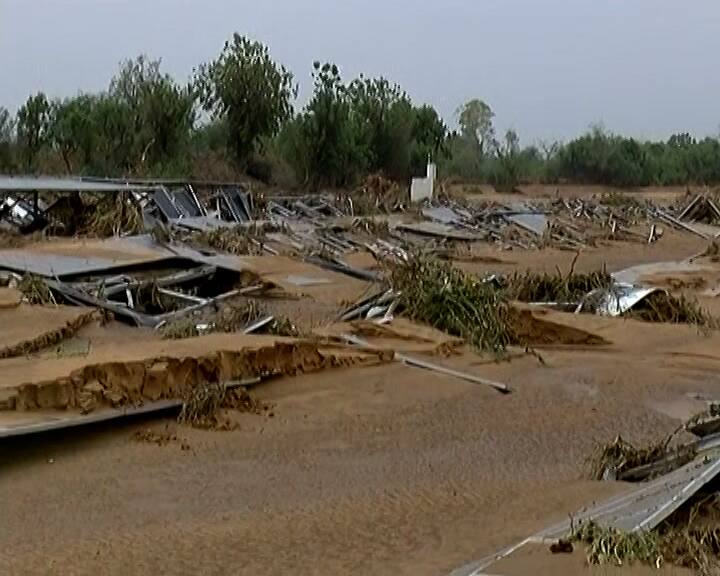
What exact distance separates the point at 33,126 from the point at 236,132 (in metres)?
7.76

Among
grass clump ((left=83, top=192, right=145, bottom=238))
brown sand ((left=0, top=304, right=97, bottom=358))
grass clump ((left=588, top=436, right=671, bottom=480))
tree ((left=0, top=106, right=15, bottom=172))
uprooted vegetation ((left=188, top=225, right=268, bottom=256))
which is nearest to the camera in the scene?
grass clump ((left=588, top=436, right=671, bottom=480))

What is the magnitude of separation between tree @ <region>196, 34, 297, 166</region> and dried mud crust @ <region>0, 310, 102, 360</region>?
31193mm

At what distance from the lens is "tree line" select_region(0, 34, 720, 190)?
4081 cm

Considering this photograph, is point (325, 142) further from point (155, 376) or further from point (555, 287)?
point (155, 376)

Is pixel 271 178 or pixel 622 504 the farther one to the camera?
pixel 271 178

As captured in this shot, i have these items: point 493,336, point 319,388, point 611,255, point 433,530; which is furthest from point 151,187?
point 433,530

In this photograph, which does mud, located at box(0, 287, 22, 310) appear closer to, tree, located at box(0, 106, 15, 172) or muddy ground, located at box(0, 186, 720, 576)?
muddy ground, located at box(0, 186, 720, 576)

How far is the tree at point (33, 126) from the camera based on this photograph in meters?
40.9

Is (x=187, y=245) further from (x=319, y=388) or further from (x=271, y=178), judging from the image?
(x=271, y=178)

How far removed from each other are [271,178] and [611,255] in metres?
18.8

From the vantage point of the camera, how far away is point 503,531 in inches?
297

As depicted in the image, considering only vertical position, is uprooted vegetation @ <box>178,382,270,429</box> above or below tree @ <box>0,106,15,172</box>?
below

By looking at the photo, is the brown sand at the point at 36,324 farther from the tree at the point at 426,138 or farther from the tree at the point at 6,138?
the tree at the point at 426,138

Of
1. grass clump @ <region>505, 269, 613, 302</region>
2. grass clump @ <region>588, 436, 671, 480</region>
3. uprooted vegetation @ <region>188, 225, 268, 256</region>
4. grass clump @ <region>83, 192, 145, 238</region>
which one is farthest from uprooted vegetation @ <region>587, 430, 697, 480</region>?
grass clump @ <region>83, 192, 145, 238</region>
